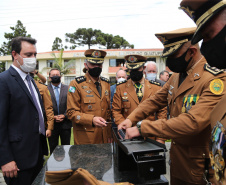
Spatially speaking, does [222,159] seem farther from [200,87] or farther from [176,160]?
[176,160]

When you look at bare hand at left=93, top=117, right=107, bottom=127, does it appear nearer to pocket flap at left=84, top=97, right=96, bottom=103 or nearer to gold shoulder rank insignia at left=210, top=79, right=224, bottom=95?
A: pocket flap at left=84, top=97, right=96, bottom=103

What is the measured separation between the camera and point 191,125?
5.60ft

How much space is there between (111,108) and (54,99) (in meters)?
1.61

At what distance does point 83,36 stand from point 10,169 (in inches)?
1636

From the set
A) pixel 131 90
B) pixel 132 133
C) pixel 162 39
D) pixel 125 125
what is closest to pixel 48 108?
pixel 131 90

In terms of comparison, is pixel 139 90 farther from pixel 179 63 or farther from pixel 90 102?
pixel 179 63

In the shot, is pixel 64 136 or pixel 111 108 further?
pixel 64 136

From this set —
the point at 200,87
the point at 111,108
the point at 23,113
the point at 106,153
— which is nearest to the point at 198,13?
the point at 200,87

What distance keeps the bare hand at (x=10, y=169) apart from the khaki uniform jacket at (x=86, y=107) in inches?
52.1

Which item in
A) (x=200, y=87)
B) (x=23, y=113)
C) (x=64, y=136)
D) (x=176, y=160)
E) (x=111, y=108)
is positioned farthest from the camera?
(x=64, y=136)

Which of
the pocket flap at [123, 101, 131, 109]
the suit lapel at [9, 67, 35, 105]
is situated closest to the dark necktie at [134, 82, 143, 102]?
the pocket flap at [123, 101, 131, 109]

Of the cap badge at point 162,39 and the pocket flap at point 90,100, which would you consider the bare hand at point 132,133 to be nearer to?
the cap badge at point 162,39

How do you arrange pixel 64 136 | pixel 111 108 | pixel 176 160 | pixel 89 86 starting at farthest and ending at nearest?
1. pixel 64 136
2. pixel 111 108
3. pixel 89 86
4. pixel 176 160

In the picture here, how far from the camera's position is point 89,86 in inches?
143
